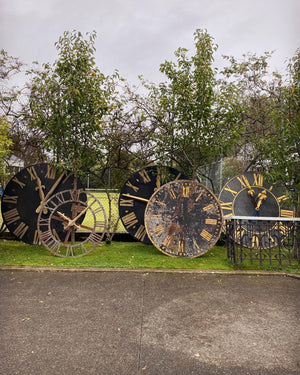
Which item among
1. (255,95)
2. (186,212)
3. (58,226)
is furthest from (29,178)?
(255,95)

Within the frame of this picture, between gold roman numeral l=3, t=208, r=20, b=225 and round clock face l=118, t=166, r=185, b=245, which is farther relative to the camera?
round clock face l=118, t=166, r=185, b=245

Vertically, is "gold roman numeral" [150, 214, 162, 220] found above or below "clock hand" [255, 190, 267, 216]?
below

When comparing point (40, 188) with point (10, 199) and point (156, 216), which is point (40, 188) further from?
point (156, 216)

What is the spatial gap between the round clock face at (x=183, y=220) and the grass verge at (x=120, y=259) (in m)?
0.31

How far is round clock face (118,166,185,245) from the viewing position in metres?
7.66

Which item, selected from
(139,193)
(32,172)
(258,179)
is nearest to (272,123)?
(258,179)

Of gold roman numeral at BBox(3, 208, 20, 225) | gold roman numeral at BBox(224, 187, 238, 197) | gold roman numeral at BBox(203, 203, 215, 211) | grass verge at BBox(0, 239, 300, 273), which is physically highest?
gold roman numeral at BBox(224, 187, 238, 197)

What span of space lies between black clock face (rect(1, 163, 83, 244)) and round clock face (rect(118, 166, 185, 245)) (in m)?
1.18

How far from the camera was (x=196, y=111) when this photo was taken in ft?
23.2

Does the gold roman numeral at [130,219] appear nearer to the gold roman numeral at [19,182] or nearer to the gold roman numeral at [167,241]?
the gold roman numeral at [167,241]

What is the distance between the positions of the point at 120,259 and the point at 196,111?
145 inches

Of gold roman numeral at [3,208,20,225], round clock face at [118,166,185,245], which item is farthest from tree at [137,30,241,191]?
gold roman numeral at [3,208,20,225]

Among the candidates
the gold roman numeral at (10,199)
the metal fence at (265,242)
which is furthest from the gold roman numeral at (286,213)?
the gold roman numeral at (10,199)

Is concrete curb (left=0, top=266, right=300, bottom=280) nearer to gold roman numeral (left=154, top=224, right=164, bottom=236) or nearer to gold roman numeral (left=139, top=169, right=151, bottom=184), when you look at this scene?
gold roman numeral (left=154, top=224, right=164, bottom=236)
